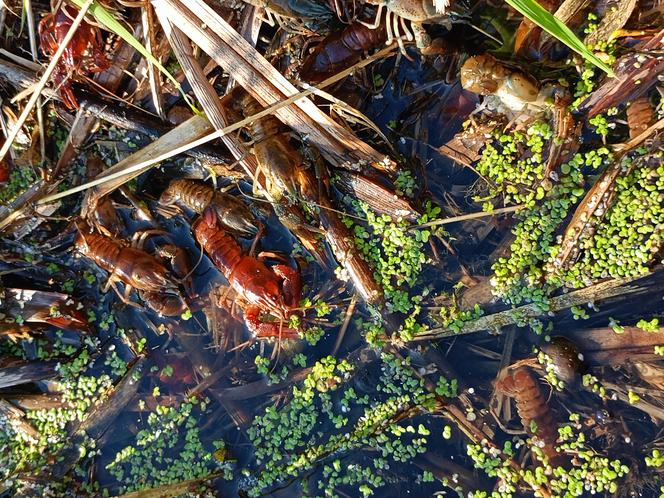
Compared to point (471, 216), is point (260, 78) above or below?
above

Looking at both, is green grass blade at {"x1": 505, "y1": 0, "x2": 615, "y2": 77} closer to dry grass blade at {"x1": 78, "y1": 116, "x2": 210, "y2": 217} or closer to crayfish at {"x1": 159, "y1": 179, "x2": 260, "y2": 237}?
dry grass blade at {"x1": 78, "y1": 116, "x2": 210, "y2": 217}

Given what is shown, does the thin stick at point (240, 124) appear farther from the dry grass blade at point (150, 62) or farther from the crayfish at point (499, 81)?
the crayfish at point (499, 81)

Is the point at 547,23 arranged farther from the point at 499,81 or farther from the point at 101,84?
the point at 101,84

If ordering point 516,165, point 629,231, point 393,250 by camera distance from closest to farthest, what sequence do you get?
1. point 629,231
2. point 516,165
3. point 393,250

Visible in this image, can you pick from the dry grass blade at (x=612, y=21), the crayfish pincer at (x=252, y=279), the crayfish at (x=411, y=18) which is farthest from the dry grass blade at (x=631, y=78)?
the crayfish pincer at (x=252, y=279)

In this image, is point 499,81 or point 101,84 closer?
point 499,81

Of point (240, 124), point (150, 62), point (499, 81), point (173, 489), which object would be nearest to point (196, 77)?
point (150, 62)
